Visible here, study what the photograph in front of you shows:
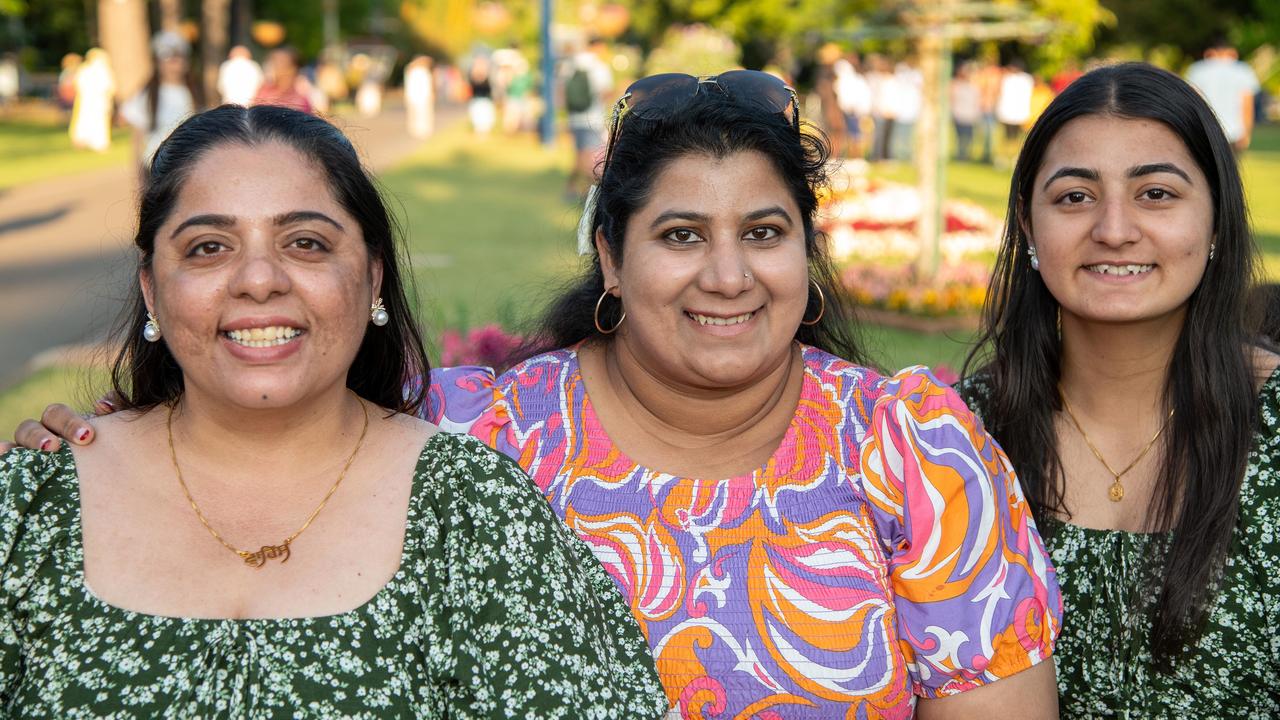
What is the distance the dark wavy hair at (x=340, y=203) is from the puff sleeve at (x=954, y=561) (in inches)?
44.7

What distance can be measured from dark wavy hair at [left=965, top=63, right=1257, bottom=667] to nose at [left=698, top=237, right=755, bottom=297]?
3.00ft

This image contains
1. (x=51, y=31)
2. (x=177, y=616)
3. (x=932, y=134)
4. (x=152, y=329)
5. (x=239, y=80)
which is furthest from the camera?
(x=51, y=31)

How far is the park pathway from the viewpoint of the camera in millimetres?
4694

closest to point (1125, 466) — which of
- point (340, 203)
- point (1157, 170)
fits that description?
point (1157, 170)

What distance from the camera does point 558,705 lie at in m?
2.49

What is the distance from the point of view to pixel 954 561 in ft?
8.98

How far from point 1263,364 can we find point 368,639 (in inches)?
87.6

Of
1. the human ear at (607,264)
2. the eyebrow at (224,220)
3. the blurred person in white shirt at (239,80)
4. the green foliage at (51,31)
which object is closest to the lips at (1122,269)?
the human ear at (607,264)

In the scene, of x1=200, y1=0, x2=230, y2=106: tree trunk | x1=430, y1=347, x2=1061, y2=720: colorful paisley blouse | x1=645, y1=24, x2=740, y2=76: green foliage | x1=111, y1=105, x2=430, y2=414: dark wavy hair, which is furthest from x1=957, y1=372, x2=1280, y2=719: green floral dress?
x1=200, y1=0, x2=230, y2=106: tree trunk

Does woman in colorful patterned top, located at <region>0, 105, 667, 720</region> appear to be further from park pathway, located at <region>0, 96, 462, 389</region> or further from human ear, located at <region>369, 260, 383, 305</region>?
park pathway, located at <region>0, 96, 462, 389</region>

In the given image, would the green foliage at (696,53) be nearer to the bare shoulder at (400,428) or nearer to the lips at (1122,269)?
the lips at (1122,269)

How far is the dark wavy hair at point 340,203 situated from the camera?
2.69m

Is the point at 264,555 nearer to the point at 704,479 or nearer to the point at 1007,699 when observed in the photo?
the point at 704,479

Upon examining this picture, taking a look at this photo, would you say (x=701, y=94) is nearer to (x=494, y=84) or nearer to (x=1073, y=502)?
(x=1073, y=502)
